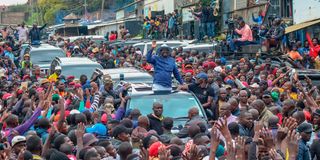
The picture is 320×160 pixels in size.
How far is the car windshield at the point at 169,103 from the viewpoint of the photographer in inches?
601

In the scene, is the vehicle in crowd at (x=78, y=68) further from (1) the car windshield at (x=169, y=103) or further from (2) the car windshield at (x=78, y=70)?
(1) the car windshield at (x=169, y=103)

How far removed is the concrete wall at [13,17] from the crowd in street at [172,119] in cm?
10421

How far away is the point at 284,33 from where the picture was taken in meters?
25.1

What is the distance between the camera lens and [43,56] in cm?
3105

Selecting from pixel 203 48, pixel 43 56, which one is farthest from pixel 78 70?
pixel 43 56

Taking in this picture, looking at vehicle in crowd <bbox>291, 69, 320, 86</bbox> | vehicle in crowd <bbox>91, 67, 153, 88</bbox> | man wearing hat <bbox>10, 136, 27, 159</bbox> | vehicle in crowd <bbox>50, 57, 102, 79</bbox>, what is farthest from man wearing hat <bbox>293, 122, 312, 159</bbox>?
vehicle in crowd <bbox>50, 57, 102, 79</bbox>

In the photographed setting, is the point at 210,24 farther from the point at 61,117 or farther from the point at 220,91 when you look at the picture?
the point at 61,117

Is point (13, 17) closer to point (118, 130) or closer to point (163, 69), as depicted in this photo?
point (163, 69)

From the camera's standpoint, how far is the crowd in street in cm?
976

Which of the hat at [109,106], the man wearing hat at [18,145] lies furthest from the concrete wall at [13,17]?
the man wearing hat at [18,145]

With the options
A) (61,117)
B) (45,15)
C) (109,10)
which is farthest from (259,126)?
(45,15)

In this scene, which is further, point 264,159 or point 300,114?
point 300,114

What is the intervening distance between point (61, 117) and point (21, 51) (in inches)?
813

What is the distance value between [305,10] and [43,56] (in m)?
8.51
